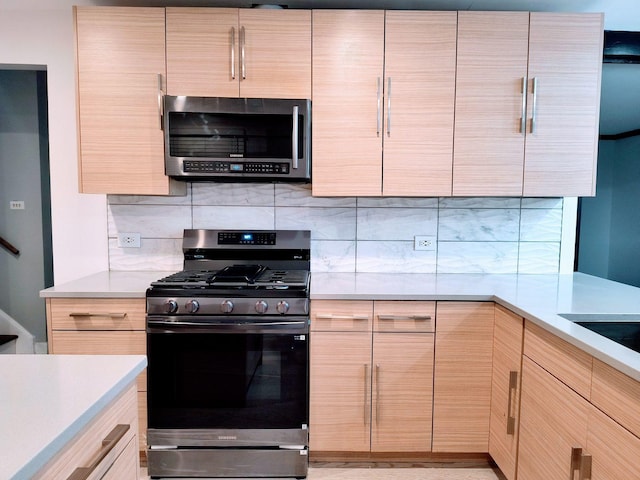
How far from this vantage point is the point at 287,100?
75.7 inches

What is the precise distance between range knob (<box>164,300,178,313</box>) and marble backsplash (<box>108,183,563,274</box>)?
2.01 ft

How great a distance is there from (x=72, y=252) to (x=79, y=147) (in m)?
0.69

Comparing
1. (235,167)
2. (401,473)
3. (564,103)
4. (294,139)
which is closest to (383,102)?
(294,139)

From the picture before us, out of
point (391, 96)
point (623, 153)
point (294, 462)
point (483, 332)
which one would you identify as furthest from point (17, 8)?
point (623, 153)

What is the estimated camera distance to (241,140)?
195 centimetres

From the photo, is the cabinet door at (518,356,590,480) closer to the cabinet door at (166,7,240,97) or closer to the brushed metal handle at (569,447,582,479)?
the brushed metal handle at (569,447,582,479)

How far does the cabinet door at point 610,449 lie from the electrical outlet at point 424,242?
1301mm

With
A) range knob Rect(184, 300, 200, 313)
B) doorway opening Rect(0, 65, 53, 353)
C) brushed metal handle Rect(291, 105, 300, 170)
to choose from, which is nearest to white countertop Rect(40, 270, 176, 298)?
range knob Rect(184, 300, 200, 313)

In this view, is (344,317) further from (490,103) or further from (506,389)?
(490,103)

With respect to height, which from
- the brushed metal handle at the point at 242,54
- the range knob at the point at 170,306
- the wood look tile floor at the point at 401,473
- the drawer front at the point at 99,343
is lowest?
the wood look tile floor at the point at 401,473

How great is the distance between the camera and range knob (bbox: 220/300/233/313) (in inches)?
68.6

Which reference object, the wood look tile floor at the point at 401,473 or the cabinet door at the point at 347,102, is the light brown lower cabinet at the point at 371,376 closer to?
the wood look tile floor at the point at 401,473

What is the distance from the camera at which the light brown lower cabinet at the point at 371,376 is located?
181 centimetres

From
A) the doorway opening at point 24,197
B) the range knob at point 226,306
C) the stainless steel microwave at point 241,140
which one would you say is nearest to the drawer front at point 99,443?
the range knob at point 226,306
